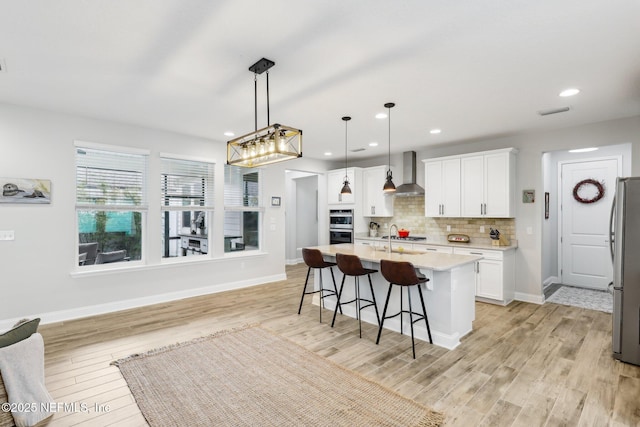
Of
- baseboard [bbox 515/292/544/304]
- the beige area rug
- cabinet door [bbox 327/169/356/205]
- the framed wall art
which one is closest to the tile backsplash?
cabinet door [bbox 327/169/356/205]

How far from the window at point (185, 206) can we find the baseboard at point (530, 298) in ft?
17.1

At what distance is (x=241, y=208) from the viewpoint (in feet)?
19.6

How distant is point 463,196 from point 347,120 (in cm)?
255

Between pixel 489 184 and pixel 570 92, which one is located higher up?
pixel 570 92

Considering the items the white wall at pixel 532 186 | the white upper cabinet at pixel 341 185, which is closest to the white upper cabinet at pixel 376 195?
the white upper cabinet at pixel 341 185

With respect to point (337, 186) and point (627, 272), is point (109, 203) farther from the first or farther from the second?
point (627, 272)

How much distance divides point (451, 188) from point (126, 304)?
18.0ft

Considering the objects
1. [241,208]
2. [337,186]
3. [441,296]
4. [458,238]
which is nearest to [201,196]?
[241,208]

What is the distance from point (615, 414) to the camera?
2.25m

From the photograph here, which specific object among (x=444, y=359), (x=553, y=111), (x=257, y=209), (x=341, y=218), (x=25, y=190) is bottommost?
(x=444, y=359)

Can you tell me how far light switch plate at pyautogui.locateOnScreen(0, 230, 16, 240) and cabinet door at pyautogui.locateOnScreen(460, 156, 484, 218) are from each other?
20.8 feet

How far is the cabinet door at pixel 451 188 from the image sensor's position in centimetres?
562

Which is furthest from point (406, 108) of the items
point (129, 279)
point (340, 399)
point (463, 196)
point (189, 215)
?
point (129, 279)

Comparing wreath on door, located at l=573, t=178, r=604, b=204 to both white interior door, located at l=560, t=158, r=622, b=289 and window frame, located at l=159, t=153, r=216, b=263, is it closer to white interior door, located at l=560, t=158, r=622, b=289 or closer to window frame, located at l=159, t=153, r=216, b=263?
white interior door, located at l=560, t=158, r=622, b=289
